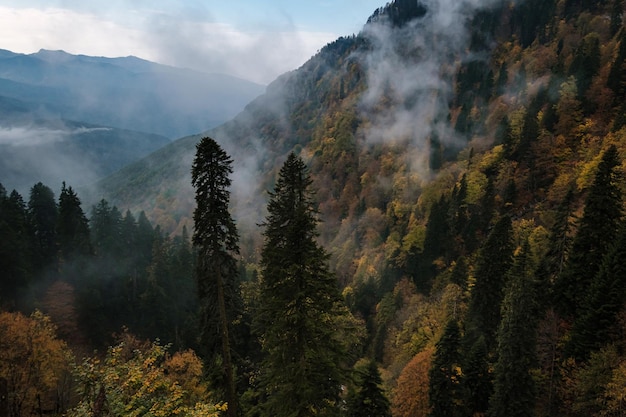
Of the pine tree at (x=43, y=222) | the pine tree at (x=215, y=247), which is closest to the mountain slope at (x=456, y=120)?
the pine tree at (x=215, y=247)

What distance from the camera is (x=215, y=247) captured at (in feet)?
65.7

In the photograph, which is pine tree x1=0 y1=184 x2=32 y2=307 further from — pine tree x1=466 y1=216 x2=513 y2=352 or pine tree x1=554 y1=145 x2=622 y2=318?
pine tree x1=554 y1=145 x2=622 y2=318

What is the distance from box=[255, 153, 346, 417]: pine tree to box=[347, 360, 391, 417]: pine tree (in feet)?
33.5

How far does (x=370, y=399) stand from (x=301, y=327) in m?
13.9

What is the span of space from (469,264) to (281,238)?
4827cm

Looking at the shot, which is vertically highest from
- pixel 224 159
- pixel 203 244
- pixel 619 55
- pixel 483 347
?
pixel 619 55

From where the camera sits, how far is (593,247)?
1305 inches

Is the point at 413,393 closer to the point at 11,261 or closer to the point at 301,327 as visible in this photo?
the point at 301,327

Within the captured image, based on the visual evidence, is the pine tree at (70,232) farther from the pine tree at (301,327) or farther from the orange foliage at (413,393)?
the pine tree at (301,327)

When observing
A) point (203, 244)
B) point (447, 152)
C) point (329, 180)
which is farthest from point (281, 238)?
point (329, 180)

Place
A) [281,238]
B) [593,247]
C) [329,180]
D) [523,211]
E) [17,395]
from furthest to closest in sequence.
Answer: [329,180] < [523,211] < [593,247] < [17,395] < [281,238]

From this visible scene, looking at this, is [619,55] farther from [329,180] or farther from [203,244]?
[329,180]

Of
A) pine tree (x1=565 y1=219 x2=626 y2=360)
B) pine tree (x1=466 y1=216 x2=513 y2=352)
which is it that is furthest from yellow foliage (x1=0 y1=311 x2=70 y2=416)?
pine tree (x1=466 y1=216 x2=513 y2=352)

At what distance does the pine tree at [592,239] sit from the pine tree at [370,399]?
1782cm
